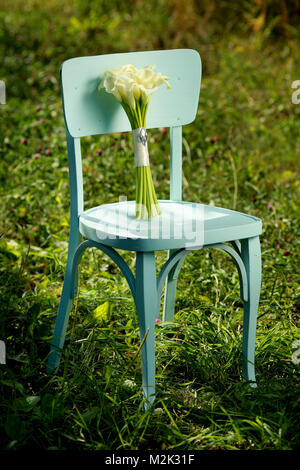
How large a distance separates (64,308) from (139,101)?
716mm

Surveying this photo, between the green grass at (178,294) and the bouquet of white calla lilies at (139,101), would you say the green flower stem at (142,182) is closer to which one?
the bouquet of white calla lilies at (139,101)

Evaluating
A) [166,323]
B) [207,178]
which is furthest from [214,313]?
[207,178]

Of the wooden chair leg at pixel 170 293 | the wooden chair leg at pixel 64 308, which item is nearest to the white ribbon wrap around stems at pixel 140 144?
the wooden chair leg at pixel 64 308

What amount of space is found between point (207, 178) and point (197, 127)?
63 centimetres

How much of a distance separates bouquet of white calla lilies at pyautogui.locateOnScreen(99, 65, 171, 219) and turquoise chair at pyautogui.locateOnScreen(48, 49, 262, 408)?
0.05m

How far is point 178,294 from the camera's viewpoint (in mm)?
2615

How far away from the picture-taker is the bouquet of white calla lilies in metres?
1.94

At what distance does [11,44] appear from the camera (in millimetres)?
5730

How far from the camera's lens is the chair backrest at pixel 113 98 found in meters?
1.95

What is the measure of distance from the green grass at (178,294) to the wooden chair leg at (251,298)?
0.27ft

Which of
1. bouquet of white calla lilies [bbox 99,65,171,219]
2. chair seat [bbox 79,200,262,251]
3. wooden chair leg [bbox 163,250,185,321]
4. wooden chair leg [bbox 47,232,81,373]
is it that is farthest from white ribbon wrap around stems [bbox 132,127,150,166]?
wooden chair leg [bbox 163,250,185,321]

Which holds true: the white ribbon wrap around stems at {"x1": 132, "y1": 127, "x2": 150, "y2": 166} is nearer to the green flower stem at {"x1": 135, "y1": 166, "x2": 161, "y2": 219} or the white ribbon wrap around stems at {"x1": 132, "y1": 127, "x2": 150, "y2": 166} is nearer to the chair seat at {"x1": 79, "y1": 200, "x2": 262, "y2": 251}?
the green flower stem at {"x1": 135, "y1": 166, "x2": 161, "y2": 219}

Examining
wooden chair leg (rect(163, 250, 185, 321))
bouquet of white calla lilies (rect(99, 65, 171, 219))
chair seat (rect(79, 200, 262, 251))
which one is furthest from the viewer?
wooden chair leg (rect(163, 250, 185, 321))
